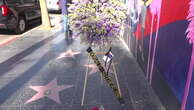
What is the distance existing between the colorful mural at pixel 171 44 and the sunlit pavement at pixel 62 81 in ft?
1.92

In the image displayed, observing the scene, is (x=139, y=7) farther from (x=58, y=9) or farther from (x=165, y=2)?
(x=58, y=9)

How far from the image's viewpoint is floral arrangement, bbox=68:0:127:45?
12.0 feet

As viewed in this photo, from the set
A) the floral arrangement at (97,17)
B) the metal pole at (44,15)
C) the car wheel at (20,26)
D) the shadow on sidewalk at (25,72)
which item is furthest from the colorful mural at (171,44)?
the car wheel at (20,26)

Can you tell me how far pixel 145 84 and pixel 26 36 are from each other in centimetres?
654

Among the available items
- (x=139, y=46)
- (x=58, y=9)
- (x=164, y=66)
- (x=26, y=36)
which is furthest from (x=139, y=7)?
(x=58, y=9)

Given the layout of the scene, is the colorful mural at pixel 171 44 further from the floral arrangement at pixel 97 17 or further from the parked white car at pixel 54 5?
the parked white car at pixel 54 5

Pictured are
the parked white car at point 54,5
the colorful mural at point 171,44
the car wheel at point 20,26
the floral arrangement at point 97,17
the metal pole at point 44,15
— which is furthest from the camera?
the parked white car at point 54,5

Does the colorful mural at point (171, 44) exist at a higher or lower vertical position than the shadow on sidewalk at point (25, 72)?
higher

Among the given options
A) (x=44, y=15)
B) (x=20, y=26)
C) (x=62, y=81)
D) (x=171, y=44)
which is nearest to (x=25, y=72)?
(x=62, y=81)

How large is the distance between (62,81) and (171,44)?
268 centimetres

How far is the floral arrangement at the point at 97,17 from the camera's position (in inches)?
144

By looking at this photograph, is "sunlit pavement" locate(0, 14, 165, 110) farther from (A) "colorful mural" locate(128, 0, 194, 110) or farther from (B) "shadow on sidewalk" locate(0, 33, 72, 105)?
(A) "colorful mural" locate(128, 0, 194, 110)

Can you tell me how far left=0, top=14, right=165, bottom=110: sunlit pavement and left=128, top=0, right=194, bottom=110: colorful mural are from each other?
58cm

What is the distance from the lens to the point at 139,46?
223 inches
